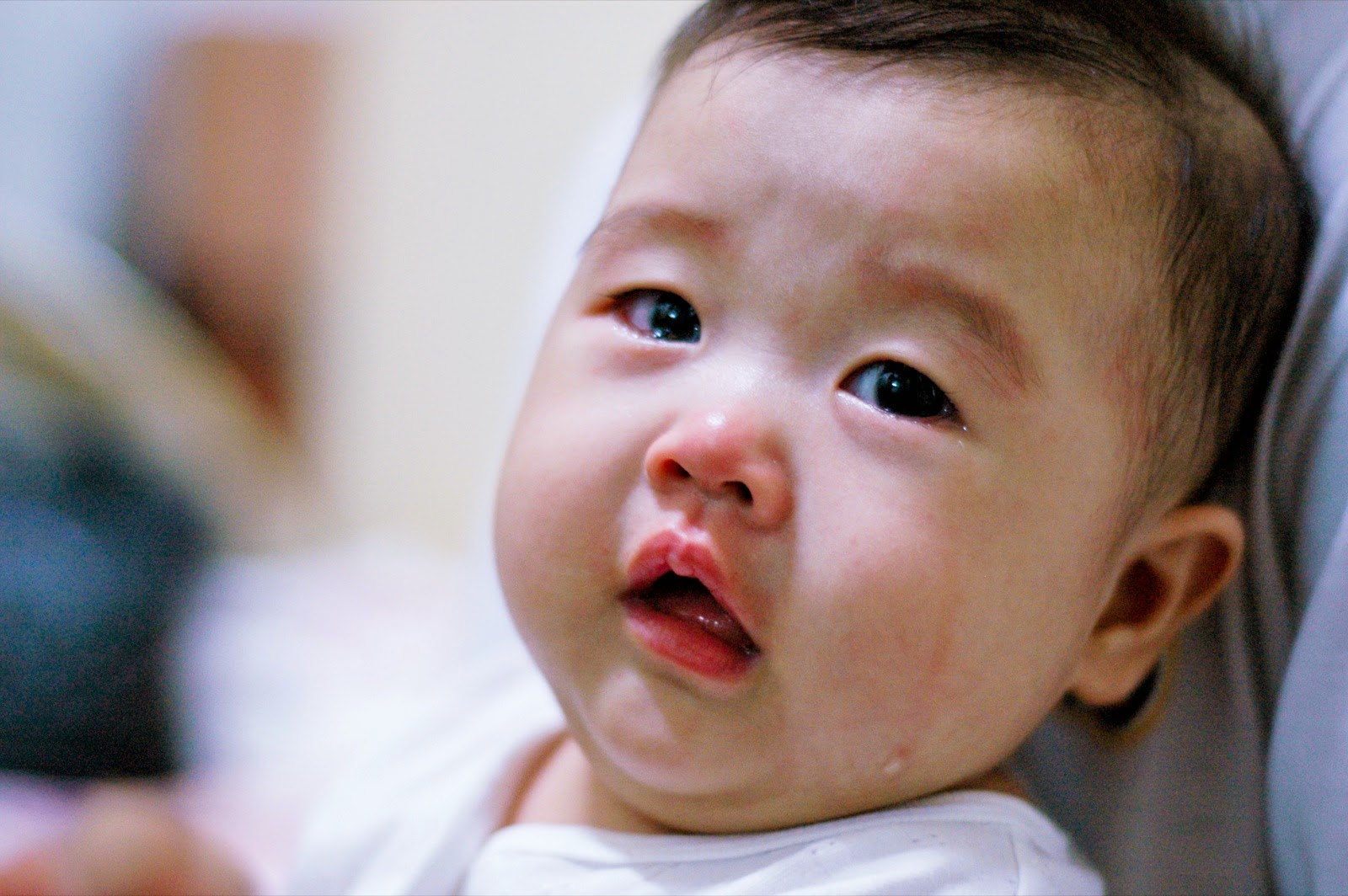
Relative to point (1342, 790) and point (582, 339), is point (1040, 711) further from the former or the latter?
point (582, 339)

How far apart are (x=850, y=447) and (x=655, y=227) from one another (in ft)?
0.57

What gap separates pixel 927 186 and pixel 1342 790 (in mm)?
394

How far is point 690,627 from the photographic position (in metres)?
0.61

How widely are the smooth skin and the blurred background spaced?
48cm

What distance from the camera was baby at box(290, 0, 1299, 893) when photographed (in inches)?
23.5

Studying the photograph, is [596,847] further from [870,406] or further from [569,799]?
[870,406]

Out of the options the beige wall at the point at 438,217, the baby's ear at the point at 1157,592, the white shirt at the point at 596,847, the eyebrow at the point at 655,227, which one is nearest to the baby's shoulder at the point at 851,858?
the white shirt at the point at 596,847

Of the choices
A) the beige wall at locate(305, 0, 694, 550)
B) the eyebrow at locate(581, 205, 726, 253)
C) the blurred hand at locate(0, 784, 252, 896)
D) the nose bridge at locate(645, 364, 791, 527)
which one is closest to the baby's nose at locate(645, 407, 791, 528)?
the nose bridge at locate(645, 364, 791, 527)

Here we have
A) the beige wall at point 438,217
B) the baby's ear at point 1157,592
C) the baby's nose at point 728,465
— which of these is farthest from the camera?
the beige wall at point 438,217

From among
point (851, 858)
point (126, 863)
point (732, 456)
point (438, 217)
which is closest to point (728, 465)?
point (732, 456)

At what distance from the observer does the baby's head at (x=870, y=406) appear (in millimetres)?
594

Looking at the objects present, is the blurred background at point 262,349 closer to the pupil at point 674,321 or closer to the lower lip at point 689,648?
the pupil at point 674,321

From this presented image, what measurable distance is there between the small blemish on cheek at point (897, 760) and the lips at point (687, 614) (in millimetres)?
95

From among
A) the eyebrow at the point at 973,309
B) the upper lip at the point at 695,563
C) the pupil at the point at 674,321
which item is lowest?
the upper lip at the point at 695,563
